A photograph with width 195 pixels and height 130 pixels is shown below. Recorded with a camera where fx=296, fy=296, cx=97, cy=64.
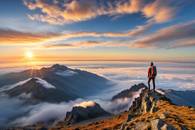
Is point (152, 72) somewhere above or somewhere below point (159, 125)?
above

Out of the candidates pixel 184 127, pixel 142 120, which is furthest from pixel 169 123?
pixel 142 120

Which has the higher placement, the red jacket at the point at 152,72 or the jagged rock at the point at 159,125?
the red jacket at the point at 152,72

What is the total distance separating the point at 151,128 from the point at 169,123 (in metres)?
3.15

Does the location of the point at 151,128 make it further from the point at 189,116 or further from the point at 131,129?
the point at 189,116

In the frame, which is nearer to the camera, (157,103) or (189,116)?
(189,116)

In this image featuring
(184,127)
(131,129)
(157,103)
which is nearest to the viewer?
(184,127)

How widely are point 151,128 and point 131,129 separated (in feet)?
16.6

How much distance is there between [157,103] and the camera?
3233 inches

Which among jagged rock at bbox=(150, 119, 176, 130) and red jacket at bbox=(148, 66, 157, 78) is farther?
red jacket at bbox=(148, 66, 157, 78)

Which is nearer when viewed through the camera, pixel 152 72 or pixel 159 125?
pixel 159 125

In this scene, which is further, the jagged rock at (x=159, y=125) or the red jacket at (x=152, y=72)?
the red jacket at (x=152, y=72)

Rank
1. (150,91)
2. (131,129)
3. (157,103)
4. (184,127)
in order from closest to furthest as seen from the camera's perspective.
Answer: (184,127), (131,129), (157,103), (150,91)

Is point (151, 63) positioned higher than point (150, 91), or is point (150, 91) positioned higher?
point (151, 63)

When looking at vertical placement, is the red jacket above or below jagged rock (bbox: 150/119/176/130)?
above
